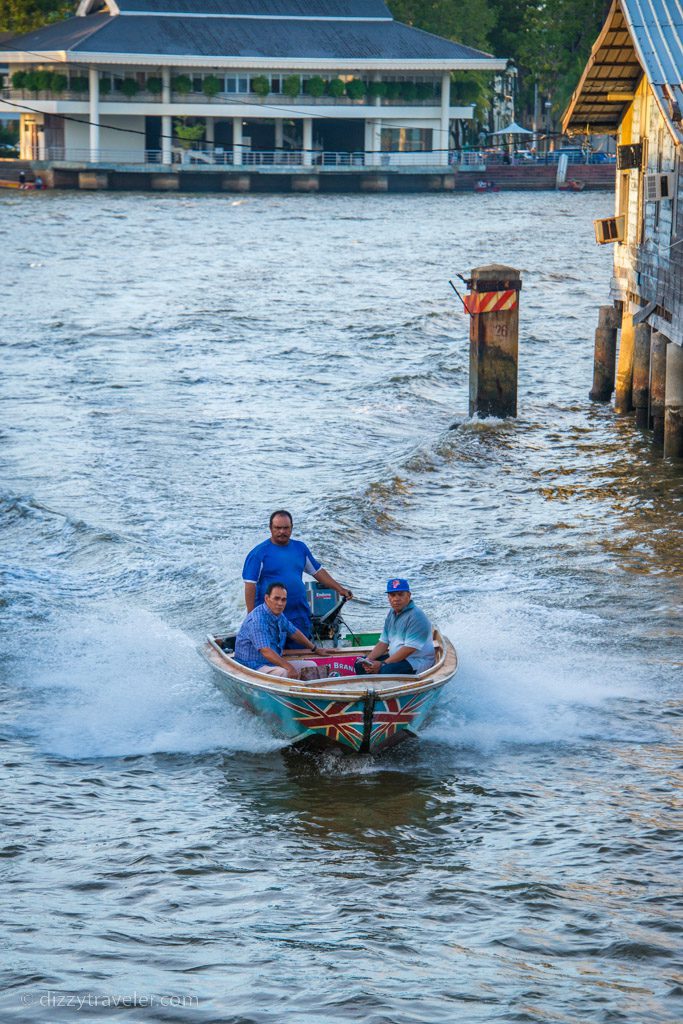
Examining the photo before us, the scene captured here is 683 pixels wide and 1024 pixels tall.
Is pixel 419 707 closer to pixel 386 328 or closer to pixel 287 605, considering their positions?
pixel 287 605

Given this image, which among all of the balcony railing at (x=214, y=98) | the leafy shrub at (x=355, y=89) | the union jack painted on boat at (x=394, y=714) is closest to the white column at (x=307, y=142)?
the balcony railing at (x=214, y=98)

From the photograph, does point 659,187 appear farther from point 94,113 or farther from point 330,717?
point 94,113

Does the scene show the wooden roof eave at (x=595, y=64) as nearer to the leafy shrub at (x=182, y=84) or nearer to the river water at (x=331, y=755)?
the river water at (x=331, y=755)

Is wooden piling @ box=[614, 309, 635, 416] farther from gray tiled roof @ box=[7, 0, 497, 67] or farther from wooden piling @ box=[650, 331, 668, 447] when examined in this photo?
gray tiled roof @ box=[7, 0, 497, 67]

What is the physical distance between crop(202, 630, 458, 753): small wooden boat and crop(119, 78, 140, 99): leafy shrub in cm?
8526

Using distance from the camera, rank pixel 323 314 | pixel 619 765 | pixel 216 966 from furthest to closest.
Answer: pixel 323 314 < pixel 619 765 < pixel 216 966

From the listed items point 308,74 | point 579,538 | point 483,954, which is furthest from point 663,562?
point 308,74

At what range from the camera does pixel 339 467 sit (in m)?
23.4

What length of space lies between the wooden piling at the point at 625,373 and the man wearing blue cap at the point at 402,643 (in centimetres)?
1389

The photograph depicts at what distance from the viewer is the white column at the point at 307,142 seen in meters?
95.2

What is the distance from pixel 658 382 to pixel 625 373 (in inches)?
150

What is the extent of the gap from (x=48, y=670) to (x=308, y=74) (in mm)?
86200

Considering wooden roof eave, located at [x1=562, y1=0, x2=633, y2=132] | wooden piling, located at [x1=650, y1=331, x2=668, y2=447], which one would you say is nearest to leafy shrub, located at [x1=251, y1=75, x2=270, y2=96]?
wooden roof eave, located at [x1=562, y1=0, x2=633, y2=132]

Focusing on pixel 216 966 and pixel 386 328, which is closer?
pixel 216 966
